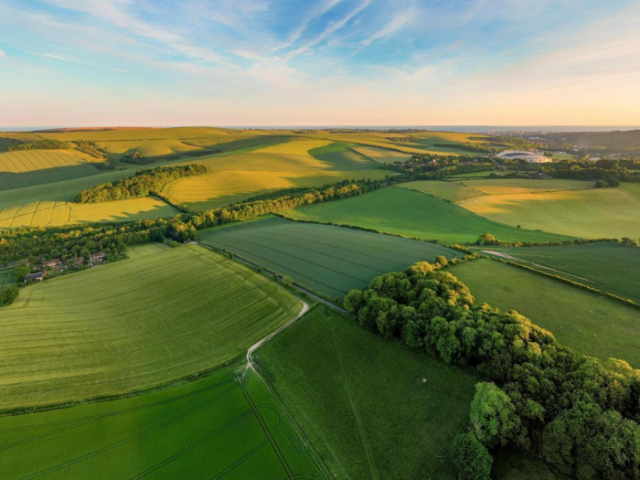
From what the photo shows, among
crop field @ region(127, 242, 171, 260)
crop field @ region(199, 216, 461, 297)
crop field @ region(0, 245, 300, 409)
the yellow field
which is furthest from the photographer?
the yellow field

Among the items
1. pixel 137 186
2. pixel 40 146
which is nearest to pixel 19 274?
pixel 137 186

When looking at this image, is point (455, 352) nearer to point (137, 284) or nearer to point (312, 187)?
point (137, 284)

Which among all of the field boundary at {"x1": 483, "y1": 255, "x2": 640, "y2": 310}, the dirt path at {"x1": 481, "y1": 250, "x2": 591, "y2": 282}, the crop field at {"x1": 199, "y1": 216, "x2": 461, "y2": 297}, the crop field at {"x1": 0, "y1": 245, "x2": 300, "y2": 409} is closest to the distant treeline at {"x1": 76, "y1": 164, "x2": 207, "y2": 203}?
the crop field at {"x1": 199, "y1": 216, "x2": 461, "y2": 297}

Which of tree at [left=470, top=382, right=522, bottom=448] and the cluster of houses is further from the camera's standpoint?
the cluster of houses

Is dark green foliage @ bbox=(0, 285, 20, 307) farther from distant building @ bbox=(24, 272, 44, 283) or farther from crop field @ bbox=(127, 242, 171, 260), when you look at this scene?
crop field @ bbox=(127, 242, 171, 260)

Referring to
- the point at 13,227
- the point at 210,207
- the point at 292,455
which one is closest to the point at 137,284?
the point at 292,455

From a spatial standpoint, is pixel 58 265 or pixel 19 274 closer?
pixel 19 274

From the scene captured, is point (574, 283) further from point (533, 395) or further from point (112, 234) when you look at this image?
point (112, 234)
